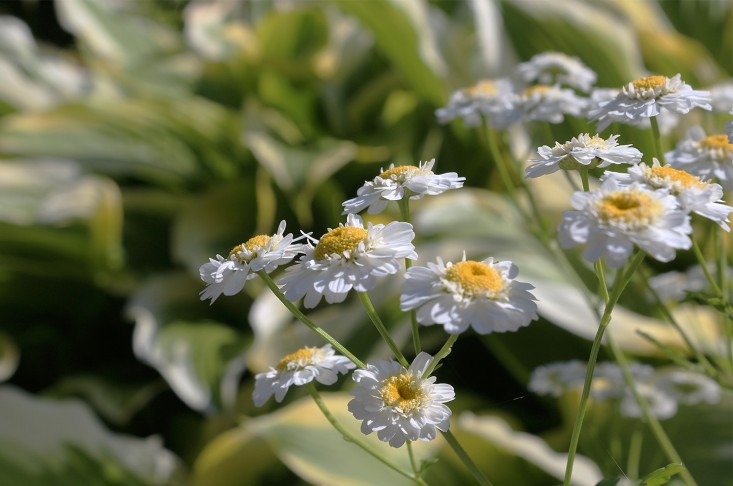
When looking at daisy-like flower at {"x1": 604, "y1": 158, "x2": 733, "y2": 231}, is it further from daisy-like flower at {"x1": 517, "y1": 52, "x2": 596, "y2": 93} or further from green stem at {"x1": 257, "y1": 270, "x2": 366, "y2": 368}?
daisy-like flower at {"x1": 517, "y1": 52, "x2": 596, "y2": 93}

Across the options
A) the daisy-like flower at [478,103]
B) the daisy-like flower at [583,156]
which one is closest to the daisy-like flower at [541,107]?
the daisy-like flower at [478,103]

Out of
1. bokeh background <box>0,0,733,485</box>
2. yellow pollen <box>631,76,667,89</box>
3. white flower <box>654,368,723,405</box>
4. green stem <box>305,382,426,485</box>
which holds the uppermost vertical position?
yellow pollen <box>631,76,667,89</box>

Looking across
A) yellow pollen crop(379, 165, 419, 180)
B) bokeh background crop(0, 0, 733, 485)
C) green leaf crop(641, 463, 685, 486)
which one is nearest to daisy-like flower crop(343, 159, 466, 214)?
yellow pollen crop(379, 165, 419, 180)

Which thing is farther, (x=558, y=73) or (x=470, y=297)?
(x=558, y=73)

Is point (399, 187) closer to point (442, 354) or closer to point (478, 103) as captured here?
point (442, 354)

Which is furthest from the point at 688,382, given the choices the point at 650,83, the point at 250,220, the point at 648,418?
the point at 250,220

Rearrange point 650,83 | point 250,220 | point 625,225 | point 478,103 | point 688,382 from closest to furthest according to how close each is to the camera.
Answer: point 625,225 < point 650,83 < point 478,103 < point 688,382 < point 250,220

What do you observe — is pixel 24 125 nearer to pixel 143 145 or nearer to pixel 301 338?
pixel 143 145

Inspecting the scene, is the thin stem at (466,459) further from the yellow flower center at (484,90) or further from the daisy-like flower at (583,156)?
the yellow flower center at (484,90)
